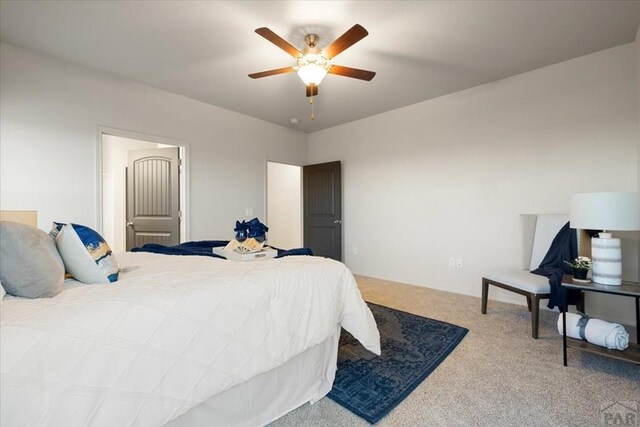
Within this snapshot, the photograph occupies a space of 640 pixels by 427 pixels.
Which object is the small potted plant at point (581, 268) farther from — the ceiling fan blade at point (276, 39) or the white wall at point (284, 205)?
the white wall at point (284, 205)

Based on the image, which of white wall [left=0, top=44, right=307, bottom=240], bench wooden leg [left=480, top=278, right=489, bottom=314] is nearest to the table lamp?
bench wooden leg [left=480, top=278, right=489, bottom=314]

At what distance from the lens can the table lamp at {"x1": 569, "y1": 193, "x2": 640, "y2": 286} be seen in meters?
1.83

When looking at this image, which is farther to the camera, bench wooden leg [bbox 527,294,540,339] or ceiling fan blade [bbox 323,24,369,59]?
bench wooden leg [bbox 527,294,540,339]

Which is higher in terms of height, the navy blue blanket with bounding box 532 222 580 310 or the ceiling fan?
the ceiling fan

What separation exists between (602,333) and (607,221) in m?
0.72

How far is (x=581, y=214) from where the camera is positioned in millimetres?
1966

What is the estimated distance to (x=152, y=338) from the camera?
37.8 inches

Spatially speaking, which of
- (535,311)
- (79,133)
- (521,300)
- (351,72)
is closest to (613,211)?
(535,311)

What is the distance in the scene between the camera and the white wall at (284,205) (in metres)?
5.98

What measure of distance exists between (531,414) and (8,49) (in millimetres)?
4634

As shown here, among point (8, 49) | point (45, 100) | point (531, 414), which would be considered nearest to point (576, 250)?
point (531, 414)

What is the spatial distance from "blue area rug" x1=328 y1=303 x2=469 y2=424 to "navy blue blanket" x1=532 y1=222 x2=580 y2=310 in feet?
2.59

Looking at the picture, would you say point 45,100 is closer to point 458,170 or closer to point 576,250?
point 458,170

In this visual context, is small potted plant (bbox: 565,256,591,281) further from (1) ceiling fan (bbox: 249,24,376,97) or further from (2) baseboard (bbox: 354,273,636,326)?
(1) ceiling fan (bbox: 249,24,376,97)
